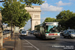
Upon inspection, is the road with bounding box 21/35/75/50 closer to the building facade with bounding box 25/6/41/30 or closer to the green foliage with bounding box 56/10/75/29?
the green foliage with bounding box 56/10/75/29

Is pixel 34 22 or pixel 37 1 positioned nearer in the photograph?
pixel 37 1

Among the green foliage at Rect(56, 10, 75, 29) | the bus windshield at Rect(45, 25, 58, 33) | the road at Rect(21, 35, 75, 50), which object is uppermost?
the green foliage at Rect(56, 10, 75, 29)

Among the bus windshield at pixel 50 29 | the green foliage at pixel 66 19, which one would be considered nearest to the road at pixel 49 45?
the bus windshield at pixel 50 29

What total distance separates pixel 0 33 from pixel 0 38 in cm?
43

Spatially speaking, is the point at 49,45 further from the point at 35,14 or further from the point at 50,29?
the point at 35,14

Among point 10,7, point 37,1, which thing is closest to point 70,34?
point 10,7

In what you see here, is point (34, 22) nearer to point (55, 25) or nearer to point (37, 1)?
point (55, 25)

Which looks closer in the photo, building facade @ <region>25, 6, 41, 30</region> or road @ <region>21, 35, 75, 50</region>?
road @ <region>21, 35, 75, 50</region>

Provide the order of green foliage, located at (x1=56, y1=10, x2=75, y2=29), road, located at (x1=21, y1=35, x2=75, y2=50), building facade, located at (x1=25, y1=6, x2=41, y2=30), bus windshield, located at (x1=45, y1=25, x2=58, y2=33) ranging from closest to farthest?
1. road, located at (x1=21, y1=35, x2=75, y2=50)
2. bus windshield, located at (x1=45, y1=25, x2=58, y2=33)
3. green foliage, located at (x1=56, y1=10, x2=75, y2=29)
4. building facade, located at (x1=25, y1=6, x2=41, y2=30)

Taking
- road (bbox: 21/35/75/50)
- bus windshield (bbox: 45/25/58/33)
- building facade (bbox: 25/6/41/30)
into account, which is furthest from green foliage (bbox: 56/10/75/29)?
road (bbox: 21/35/75/50)

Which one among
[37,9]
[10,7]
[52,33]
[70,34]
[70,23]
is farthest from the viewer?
[37,9]

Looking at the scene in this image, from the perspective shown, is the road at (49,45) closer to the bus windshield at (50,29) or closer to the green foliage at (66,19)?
the bus windshield at (50,29)

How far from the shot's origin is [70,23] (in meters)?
79.2

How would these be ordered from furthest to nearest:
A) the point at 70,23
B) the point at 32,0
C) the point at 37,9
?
1. the point at 37,9
2. the point at 70,23
3. the point at 32,0
